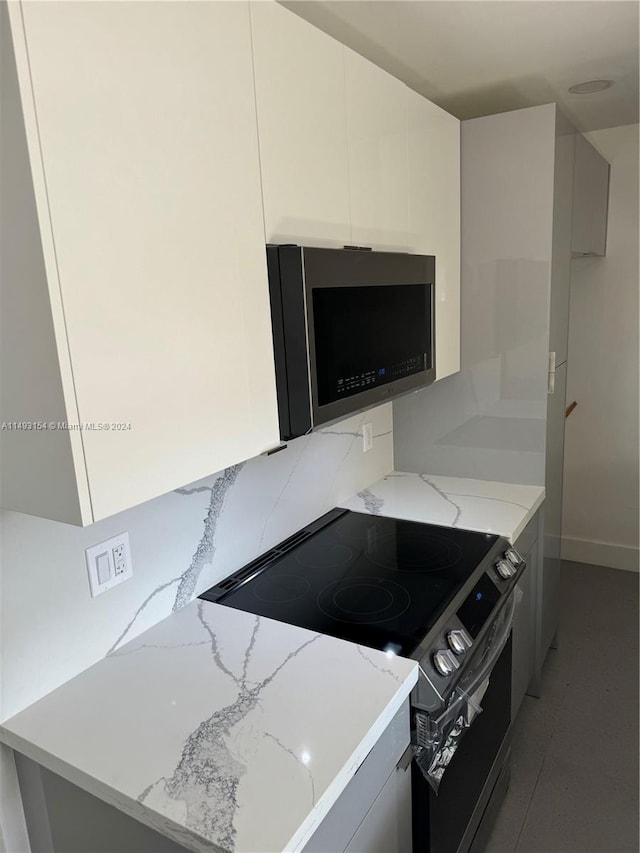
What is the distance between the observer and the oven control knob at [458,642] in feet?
4.56

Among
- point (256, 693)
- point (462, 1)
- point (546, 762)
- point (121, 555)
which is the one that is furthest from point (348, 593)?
point (462, 1)

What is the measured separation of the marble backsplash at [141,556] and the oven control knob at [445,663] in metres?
0.64

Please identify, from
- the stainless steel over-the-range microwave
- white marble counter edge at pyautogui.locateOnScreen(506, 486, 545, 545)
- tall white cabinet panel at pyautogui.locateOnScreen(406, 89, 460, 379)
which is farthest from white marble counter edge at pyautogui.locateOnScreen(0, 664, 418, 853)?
tall white cabinet panel at pyautogui.locateOnScreen(406, 89, 460, 379)

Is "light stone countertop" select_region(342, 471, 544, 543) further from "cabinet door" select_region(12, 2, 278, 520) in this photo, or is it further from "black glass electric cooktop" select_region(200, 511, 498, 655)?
"cabinet door" select_region(12, 2, 278, 520)

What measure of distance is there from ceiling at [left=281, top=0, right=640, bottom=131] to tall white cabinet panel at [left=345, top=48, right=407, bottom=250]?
0.54 ft

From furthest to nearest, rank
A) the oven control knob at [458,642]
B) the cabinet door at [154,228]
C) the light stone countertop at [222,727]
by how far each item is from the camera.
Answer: the oven control knob at [458,642] → the light stone countertop at [222,727] → the cabinet door at [154,228]

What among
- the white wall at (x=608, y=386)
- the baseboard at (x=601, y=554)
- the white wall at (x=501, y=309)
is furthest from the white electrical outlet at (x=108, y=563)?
the baseboard at (x=601, y=554)

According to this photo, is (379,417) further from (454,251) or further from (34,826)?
(34,826)

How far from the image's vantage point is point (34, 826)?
1247 millimetres

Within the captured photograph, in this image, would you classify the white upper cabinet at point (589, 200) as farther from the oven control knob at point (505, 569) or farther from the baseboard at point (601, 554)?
the baseboard at point (601, 554)

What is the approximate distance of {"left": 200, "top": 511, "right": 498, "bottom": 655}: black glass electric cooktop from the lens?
1446 millimetres

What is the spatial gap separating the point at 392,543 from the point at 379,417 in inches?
27.5

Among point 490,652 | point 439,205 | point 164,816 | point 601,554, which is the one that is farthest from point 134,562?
point 601,554

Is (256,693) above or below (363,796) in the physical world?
above
